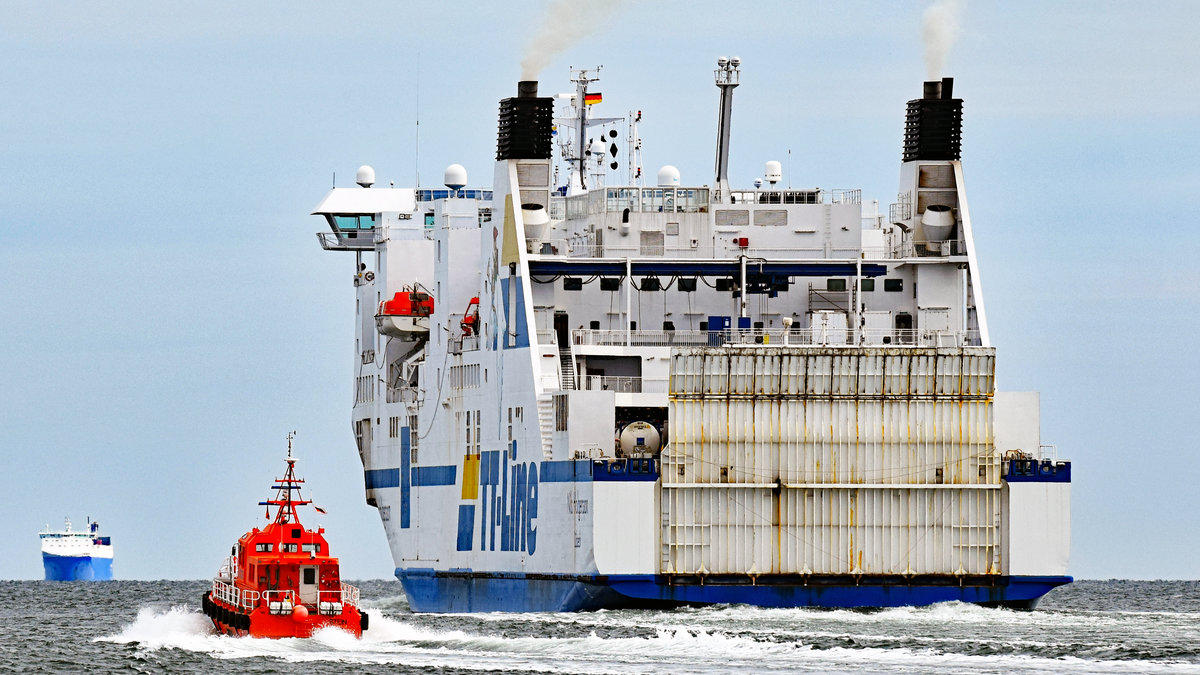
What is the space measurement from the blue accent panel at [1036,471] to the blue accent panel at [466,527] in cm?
1496

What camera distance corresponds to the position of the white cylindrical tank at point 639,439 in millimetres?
54219

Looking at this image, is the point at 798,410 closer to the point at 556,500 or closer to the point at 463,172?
the point at 556,500

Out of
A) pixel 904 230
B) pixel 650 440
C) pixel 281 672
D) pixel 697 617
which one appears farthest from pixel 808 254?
pixel 281 672

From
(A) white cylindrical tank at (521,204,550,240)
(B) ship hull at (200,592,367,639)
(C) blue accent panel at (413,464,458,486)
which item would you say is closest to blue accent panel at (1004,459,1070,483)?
(A) white cylindrical tank at (521,204,550,240)

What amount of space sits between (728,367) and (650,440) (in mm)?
2790


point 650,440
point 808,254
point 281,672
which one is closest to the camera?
point 281,672

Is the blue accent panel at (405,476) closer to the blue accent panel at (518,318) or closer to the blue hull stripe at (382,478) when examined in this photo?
the blue hull stripe at (382,478)

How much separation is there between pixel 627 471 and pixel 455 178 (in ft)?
68.7

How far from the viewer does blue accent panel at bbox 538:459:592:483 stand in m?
53.1

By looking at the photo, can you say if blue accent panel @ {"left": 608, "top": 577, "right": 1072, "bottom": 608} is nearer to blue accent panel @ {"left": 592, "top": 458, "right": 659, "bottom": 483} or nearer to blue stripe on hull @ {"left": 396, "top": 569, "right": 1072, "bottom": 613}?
blue stripe on hull @ {"left": 396, "top": 569, "right": 1072, "bottom": 613}

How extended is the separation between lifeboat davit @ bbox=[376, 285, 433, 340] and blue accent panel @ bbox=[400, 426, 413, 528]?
8.71 feet

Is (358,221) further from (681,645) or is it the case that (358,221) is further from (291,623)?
(681,645)

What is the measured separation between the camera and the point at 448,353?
211 feet

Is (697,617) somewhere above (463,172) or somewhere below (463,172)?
below
